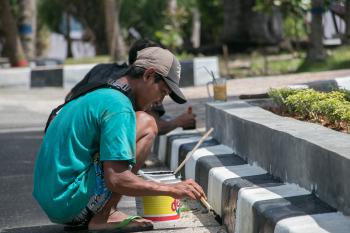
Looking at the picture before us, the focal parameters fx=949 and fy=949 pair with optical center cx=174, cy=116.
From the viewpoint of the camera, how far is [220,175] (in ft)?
19.6

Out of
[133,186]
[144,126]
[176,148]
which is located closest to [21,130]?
[176,148]

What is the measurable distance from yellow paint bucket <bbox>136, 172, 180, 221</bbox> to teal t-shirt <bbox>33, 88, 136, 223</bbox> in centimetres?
65

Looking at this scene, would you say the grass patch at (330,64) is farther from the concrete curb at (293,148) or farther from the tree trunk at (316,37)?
the concrete curb at (293,148)

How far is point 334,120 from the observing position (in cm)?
582

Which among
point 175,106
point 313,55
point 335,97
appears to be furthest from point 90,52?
point 335,97

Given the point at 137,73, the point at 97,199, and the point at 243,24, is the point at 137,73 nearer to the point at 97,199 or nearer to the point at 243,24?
the point at 97,199

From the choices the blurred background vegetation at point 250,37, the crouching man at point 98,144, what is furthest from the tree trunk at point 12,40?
the crouching man at point 98,144

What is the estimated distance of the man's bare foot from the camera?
18.2 feet

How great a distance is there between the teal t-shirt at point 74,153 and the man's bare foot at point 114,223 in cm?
21

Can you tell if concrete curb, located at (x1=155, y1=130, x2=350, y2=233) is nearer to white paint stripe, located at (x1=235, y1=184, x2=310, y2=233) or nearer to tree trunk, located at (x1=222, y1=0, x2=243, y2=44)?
white paint stripe, located at (x1=235, y1=184, x2=310, y2=233)

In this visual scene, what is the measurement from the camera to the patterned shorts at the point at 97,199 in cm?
527

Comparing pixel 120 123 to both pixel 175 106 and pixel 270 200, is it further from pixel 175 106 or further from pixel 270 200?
pixel 175 106

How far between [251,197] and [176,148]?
281 centimetres

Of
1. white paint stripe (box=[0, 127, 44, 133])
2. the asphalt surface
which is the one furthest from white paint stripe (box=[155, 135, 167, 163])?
white paint stripe (box=[0, 127, 44, 133])
